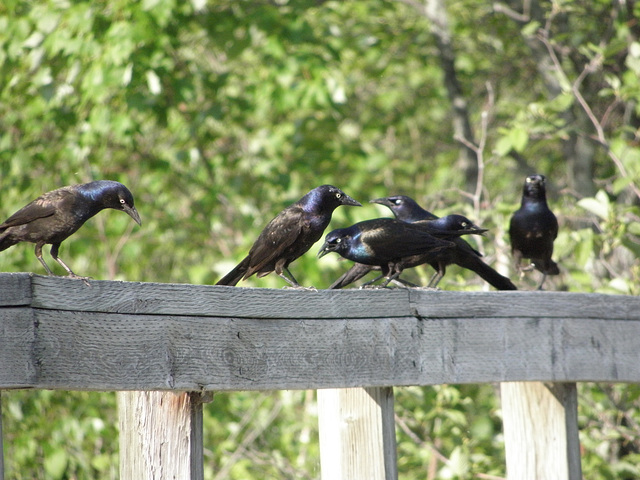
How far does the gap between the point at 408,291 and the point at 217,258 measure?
5112 millimetres

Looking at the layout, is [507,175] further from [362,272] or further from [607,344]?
[607,344]

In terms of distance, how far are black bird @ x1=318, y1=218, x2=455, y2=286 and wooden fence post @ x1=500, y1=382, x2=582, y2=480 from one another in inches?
24.8

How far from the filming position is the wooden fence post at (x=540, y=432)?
255 cm

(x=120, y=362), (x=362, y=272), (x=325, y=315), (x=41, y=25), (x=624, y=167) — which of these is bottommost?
(x=120, y=362)

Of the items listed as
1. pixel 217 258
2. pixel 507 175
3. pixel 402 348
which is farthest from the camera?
pixel 507 175

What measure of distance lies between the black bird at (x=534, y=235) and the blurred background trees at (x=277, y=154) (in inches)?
3.0

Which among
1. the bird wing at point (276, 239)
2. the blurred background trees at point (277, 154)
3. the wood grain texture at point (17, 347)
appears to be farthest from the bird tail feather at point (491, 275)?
the wood grain texture at point (17, 347)

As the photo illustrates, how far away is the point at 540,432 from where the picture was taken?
8.50 ft

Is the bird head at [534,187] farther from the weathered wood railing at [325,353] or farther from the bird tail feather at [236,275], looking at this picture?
the bird tail feather at [236,275]

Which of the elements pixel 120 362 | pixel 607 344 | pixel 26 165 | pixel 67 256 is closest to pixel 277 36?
pixel 26 165

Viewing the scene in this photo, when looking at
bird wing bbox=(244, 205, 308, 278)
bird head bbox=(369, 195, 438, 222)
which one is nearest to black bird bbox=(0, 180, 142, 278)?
bird wing bbox=(244, 205, 308, 278)

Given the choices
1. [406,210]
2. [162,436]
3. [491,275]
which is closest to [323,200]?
[491,275]

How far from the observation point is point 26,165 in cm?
583

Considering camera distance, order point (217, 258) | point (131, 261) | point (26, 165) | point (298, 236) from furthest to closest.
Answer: point (217, 258) < point (131, 261) < point (26, 165) < point (298, 236)
